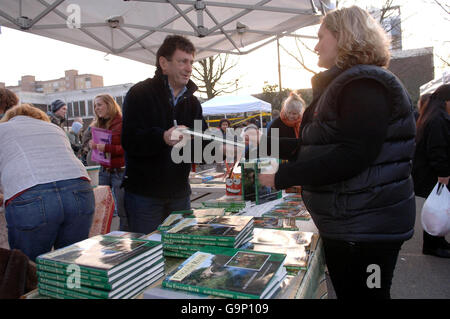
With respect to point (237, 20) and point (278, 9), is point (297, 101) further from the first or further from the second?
point (237, 20)

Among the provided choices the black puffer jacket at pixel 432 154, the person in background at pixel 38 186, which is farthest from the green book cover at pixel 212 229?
the black puffer jacket at pixel 432 154

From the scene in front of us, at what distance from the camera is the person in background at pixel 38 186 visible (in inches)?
69.0

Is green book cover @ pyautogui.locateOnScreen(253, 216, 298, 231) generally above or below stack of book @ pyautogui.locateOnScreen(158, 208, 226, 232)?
below

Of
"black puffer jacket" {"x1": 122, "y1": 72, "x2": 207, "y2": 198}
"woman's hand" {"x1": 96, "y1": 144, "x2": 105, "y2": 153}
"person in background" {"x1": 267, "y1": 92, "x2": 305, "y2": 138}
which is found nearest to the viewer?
"black puffer jacket" {"x1": 122, "y1": 72, "x2": 207, "y2": 198}

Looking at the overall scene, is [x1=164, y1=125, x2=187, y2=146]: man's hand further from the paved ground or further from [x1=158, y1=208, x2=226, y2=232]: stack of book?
the paved ground

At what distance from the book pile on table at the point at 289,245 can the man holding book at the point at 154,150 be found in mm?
655

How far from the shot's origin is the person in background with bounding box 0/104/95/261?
1.75m

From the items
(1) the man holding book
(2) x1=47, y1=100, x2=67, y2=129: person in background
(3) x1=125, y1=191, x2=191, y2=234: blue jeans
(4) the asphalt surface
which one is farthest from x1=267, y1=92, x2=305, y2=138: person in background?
(2) x1=47, y1=100, x2=67, y2=129: person in background

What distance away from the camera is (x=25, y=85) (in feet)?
196

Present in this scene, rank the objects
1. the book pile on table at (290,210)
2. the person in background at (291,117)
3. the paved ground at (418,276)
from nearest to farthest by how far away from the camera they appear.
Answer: the book pile on table at (290,210) < the paved ground at (418,276) < the person in background at (291,117)

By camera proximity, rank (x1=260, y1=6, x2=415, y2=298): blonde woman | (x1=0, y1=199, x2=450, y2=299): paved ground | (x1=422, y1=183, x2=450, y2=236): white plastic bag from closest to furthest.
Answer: (x1=260, y1=6, x2=415, y2=298): blonde woman < (x1=0, y1=199, x2=450, y2=299): paved ground < (x1=422, y1=183, x2=450, y2=236): white plastic bag

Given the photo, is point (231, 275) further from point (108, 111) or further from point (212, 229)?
point (108, 111)

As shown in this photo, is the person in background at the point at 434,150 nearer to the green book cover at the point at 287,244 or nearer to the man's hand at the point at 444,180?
the man's hand at the point at 444,180

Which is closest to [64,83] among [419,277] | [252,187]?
[252,187]
